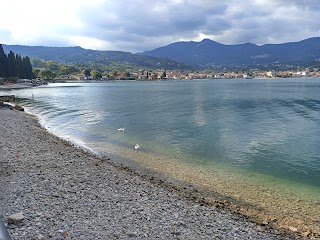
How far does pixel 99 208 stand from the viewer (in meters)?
13.4

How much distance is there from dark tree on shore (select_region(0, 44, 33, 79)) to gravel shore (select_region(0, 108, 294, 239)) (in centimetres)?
14354

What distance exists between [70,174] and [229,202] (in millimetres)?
9125

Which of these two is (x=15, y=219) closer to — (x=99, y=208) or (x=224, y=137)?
(x=99, y=208)

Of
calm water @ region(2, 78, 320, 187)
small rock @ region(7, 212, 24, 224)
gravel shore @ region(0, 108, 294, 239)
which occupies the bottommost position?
calm water @ region(2, 78, 320, 187)

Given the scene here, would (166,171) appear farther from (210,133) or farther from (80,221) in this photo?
(210,133)

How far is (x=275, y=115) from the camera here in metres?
55.7

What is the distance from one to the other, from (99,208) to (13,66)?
168304 millimetres

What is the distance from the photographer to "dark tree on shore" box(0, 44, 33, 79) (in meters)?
151

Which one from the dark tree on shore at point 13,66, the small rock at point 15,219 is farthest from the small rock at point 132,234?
the dark tree on shore at point 13,66

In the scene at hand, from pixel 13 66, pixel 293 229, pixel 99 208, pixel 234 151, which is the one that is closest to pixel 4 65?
pixel 13 66

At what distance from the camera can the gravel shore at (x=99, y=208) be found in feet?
36.6

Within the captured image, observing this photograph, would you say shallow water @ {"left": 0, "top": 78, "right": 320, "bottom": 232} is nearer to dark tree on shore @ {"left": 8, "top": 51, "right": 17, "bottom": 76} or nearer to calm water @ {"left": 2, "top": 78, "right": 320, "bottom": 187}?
calm water @ {"left": 2, "top": 78, "right": 320, "bottom": 187}

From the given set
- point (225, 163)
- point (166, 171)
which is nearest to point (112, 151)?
point (166, 171)

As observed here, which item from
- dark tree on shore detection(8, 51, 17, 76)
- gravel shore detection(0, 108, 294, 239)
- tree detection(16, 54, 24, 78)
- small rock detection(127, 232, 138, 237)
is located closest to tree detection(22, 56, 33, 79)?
tree detection(16, 54, 24, 78)
